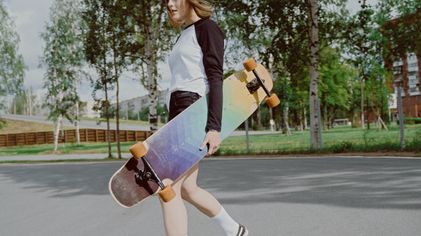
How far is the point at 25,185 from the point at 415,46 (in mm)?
12853

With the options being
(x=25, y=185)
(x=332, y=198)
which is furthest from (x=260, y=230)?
(x=25, y=185)

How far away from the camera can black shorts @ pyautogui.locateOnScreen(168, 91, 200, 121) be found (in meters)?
2.84

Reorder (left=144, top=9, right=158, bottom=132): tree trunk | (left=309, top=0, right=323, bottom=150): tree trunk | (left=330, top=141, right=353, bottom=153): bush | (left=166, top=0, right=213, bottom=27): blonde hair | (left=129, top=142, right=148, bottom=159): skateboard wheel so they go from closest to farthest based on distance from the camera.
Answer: (left=129, top=142, right=148, bottom=159): skateboard wheel < (left=166, top=0, right=213, bottom=27): blonde hair < (left=330, top=141, right=353, bottom=153): bush < (left=309, top=0, right=323, bottom=150): tree trunk < (left=144, top=9, right=158, bottom=132): tree trunk

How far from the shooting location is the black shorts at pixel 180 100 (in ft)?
9.30

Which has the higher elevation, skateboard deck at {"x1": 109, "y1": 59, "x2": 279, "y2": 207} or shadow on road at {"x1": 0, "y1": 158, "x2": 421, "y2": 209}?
skateboard deck at {"x1": 109, "y1": 59, "x2": 279, "y2": 207}

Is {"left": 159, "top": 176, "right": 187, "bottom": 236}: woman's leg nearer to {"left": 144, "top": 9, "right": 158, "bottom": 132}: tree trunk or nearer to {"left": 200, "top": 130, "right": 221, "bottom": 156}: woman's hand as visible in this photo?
{"left": 200, "top": 130, "right": 221, "bottom": 156}: woman's hand

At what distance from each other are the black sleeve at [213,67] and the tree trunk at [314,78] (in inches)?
513

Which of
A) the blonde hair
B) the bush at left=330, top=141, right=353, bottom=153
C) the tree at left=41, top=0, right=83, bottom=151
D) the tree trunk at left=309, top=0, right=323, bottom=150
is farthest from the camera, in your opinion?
the tree at left=41, top=0, right=83, bottom=151

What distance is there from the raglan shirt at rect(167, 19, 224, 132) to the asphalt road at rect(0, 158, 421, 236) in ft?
5.40

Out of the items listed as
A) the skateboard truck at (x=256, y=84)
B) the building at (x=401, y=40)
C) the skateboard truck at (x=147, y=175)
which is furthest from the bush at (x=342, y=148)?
the skateboard truck at (x=147, y=175)

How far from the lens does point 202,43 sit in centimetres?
279

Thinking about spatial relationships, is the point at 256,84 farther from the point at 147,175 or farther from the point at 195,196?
the point at 147,175

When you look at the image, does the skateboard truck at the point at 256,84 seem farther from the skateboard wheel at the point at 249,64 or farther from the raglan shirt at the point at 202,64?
the raglan shirt at the point at 202,64

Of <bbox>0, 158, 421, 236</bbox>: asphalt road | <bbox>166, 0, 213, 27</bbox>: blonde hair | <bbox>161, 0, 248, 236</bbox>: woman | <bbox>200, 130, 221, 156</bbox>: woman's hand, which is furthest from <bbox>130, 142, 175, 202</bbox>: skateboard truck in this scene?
<bbox>0, 158, 421, 236</bbox>: asphalt road
